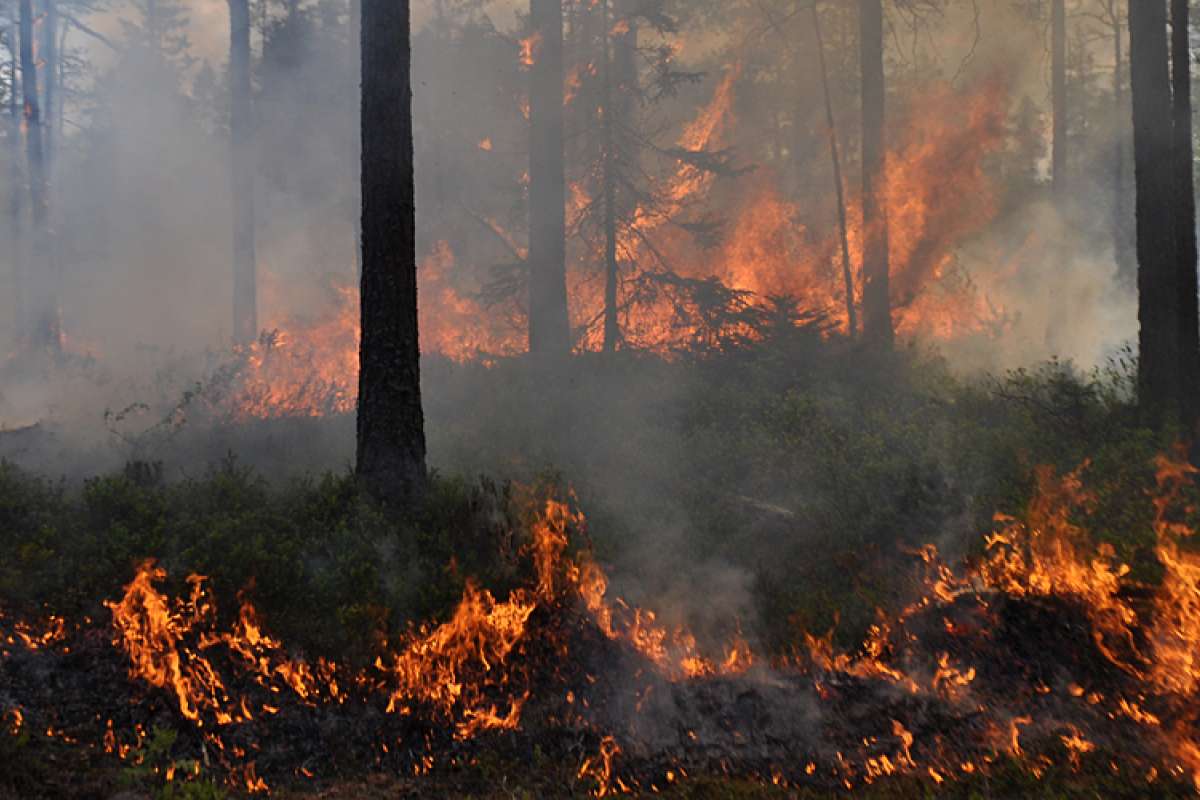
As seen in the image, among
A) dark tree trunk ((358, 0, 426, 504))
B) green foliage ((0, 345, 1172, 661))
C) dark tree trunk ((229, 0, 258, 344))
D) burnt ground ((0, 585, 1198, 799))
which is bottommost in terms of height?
burnt ground ((0, 585, 1198, 799))

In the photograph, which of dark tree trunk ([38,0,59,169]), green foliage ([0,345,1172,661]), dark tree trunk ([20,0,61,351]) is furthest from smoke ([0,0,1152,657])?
dark tree trunk ([38,0,59,169])

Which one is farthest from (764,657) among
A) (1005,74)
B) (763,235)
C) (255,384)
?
(1005,74)

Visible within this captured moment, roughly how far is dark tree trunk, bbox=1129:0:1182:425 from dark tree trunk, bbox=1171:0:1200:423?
0.08 m

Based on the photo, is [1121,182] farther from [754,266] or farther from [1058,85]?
[754,266]

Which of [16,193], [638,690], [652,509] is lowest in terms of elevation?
[638,690]

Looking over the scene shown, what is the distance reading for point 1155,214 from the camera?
1145cm

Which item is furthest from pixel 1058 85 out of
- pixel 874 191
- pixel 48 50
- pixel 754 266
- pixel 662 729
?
pixel 48 50

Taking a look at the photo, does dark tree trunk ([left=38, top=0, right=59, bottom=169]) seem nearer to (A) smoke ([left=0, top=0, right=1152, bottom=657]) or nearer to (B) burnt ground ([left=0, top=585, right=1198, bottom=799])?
(A) smoke ([left=0, top=0, right=1152, bottom=657])

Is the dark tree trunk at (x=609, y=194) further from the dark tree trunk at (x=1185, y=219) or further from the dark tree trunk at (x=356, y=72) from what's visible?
the dark tree trunk at (x=1185, y=219)

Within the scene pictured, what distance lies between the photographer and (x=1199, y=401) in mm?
11070

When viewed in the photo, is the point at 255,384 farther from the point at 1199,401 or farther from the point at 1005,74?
the point at 1005,74

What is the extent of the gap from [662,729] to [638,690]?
437 millimetres

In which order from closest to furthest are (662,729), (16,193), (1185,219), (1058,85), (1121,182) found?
(662,729) → (1185,219) → (1058,85) → (16,193) → (1121,182)

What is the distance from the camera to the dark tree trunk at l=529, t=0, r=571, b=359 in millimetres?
16453
